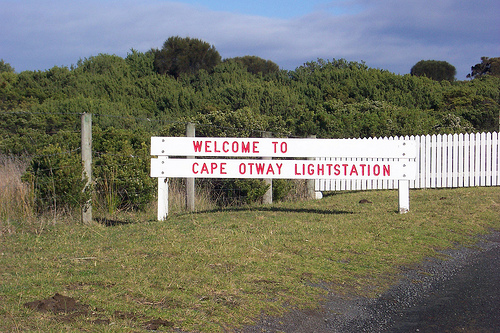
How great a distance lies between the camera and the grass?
4504 millimetres

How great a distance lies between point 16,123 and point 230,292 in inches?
823

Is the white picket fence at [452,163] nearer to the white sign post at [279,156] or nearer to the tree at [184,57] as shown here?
the white sign post at [279,156]

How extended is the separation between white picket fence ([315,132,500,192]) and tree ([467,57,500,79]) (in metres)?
45.8

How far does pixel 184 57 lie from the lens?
144ft

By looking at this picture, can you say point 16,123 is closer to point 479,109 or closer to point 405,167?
point 405,167

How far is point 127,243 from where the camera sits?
724cm

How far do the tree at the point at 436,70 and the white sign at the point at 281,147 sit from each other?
50908mm

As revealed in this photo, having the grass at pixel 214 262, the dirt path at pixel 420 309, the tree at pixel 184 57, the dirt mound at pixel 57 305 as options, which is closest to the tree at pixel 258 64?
the tree at pixel 184 57

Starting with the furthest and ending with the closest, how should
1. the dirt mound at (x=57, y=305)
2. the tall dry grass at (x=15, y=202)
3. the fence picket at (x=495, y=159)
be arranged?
1. the fence picket at (x=495, y=159)
2. the tall dry grass at (x=15, y=202)
3. the dirt mound at (x=57, y=305)

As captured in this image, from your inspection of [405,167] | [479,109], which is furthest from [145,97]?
[405,167]

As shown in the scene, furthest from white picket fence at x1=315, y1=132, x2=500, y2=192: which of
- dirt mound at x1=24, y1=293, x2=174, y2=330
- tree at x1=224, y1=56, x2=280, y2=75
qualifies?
tree at x1=224, y1=56, x2=280, y2=75

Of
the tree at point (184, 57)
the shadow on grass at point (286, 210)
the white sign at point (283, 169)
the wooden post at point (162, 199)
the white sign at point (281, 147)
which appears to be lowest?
the shadow on grass at point (286, 210)

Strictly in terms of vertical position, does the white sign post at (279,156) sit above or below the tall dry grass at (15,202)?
above

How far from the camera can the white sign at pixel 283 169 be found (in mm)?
9750
